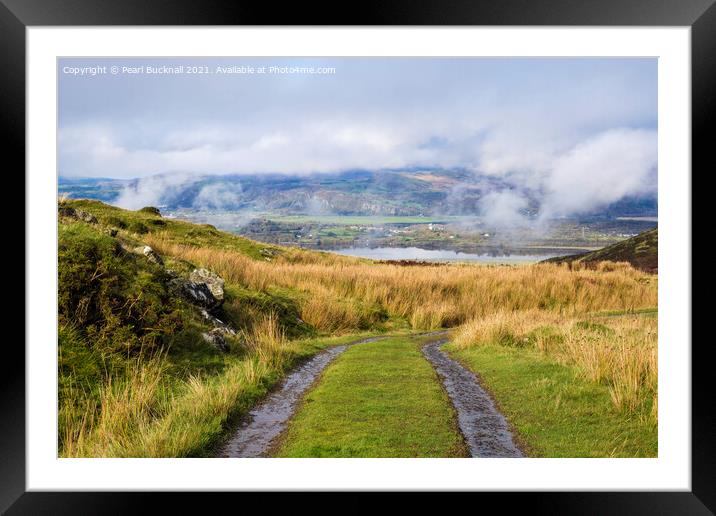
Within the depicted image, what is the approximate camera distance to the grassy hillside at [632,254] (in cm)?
1157

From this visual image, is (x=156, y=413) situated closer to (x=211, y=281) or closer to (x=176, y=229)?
(x=211, y=281)

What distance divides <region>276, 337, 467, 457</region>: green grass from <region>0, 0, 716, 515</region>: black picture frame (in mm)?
591

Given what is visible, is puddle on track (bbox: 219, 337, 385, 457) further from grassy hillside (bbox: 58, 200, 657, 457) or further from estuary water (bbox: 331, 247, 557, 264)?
estuary water (bbox: 331, 247, 557, 264)

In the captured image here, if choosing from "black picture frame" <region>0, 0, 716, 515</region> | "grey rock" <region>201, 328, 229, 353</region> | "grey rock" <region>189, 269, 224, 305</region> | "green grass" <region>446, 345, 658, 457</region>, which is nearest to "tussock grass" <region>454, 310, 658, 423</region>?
"green grass" <region>446, 345, 658, 457</region>

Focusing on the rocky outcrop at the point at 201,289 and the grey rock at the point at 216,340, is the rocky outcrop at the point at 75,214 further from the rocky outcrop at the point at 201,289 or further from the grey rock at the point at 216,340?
the grey rock at the point at 216,340

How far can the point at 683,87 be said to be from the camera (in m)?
6.31

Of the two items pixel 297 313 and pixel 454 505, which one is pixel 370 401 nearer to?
pixel 454 505

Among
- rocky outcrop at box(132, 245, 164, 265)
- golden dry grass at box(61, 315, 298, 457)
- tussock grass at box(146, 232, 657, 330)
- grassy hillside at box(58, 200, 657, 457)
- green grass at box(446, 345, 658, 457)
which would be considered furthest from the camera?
tussock grass at box(146, 232, 657, 330)

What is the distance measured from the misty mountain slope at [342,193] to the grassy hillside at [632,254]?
0.93 metres

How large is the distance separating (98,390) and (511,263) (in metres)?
12.1

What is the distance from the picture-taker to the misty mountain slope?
1327 cm

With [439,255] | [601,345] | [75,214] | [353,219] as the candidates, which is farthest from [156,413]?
[353,219]
